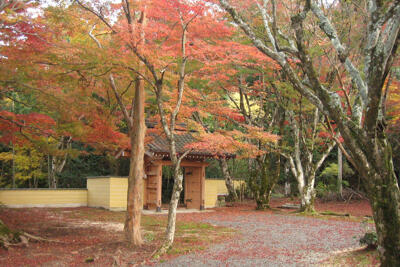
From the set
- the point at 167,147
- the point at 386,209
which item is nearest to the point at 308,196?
the point at 167,147

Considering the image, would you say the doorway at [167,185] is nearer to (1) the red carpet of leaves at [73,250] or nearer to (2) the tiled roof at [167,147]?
(2) the tiled roof at [167,147]

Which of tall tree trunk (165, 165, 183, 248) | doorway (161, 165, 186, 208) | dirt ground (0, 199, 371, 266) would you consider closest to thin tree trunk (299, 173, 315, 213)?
dirt ground (0, 199, 371, 266)

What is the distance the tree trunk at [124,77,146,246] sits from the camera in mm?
7398

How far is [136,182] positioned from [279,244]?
3.36m

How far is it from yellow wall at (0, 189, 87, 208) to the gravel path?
7958 mm

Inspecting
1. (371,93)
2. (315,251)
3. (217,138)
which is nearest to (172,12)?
(217,138)

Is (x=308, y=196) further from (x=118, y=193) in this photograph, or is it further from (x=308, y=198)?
(x=118, y=193)

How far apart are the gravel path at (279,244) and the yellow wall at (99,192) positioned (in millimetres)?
5658

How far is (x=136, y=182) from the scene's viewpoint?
7.61 meters

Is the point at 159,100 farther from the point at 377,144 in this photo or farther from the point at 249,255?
the point at 377,144

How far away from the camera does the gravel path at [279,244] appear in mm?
6043

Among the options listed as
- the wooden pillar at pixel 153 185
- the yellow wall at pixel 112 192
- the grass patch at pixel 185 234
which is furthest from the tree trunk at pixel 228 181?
the grass patch at pixel 185 234

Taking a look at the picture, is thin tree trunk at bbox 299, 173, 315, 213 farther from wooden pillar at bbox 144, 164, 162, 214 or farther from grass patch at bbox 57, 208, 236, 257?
wooden pillar at bbox 144, 164, 162, 214

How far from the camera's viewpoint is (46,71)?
780 cm
